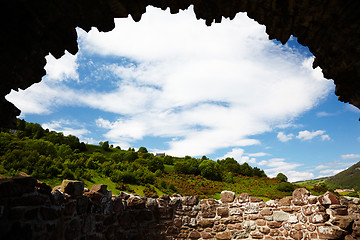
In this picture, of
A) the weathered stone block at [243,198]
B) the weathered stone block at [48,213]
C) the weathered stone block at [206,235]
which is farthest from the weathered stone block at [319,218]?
the weathered stone block at [48,213]

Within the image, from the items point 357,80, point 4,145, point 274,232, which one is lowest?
point 274,232

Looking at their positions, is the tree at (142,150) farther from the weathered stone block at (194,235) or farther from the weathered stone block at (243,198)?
the weathered stone block at (243,198)

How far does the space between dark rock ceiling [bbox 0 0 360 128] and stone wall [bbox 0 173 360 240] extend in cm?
107

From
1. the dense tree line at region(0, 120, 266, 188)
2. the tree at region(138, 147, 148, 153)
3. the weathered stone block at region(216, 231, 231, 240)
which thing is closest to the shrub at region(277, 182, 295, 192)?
the dense tree line at region(0, 120, 266, 188)

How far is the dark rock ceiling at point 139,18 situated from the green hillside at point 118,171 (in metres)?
20.7

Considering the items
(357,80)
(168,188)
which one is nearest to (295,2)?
(357,80)

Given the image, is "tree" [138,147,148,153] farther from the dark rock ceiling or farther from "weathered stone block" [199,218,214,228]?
the dark rock ceiling

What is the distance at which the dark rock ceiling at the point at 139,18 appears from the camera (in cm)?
230

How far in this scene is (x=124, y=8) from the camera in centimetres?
265

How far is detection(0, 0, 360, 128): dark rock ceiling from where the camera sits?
2.30 metres

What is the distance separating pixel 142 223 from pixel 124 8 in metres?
5.05

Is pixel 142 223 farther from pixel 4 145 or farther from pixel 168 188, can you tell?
pixel 4 145

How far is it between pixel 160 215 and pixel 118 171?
990 inches

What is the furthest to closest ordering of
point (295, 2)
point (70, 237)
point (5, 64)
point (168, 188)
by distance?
point (168, 188) < point (70, 237) < point (295, 2) < point (5, 64)
